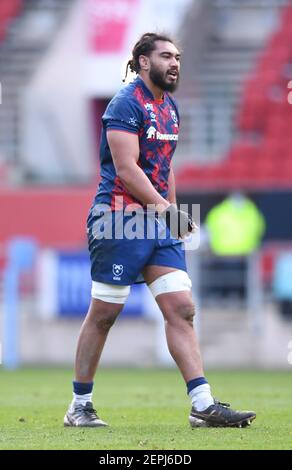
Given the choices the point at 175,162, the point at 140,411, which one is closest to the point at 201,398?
the point at 140,411

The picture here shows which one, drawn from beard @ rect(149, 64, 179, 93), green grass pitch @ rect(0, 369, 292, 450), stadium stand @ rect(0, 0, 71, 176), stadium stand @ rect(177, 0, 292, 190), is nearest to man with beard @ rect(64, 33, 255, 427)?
beard @ rect(149, 64, 179, 93)

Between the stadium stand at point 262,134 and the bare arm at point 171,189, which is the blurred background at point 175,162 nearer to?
the stadium stand at point 262,134

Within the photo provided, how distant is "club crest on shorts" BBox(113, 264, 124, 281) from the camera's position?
7.56 metres

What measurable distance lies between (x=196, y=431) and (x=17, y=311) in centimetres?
958

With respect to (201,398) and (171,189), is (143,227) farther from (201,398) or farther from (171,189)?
(201,398)

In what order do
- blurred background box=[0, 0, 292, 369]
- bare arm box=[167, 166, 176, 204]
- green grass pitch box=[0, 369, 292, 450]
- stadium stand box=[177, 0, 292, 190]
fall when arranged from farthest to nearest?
stadium stand box=[177, 0, 292, 190], blurred background box=[0, 0, 292, 369], bare arm box=[167, 166, 176, 204], green grass pitch box=[0, 369, 292, 450]

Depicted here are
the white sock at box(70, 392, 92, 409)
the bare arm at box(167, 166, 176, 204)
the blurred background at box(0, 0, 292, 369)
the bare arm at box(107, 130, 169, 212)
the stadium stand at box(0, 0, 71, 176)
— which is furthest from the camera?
the stadium stand at box(0, 0, 71, 176)

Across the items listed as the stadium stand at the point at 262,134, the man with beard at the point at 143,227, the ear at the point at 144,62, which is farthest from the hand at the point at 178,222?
the stadium stand at the point at 262,134

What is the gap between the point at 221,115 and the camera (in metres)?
21.5

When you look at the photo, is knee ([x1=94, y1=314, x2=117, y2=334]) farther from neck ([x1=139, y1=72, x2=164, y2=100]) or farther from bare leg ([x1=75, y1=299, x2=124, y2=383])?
neck ([x1=139, y1=72, x2=164, y2=100])

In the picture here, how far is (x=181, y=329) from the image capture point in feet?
24.9

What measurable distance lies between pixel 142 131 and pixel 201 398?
1.52 metres
